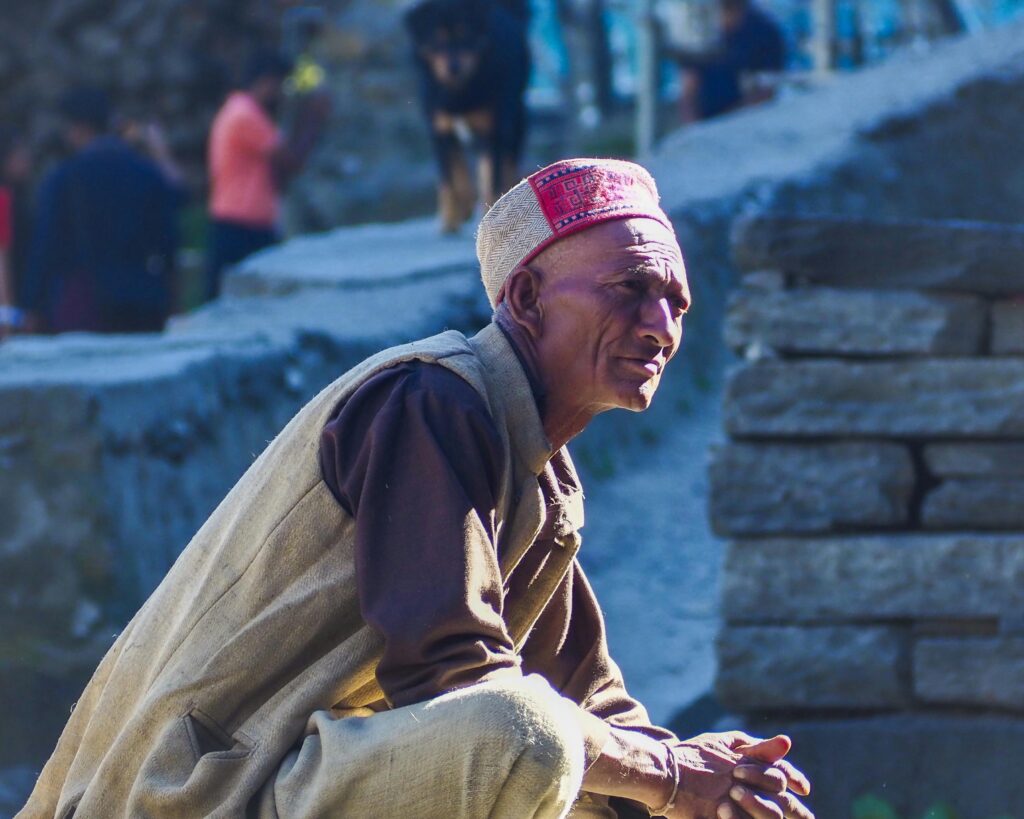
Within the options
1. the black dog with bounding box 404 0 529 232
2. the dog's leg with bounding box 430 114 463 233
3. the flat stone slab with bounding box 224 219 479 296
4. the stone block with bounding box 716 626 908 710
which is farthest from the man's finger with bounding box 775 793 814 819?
the dog's leg with bounding box 430 114 463 233

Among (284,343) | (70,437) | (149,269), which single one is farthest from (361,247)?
(70,437)

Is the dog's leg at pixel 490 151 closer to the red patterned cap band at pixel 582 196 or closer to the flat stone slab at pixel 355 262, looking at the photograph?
the flat stone slab at pixel 355 262

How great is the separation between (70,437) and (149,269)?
9.26 feet

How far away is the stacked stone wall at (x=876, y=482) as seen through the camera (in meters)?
3.86

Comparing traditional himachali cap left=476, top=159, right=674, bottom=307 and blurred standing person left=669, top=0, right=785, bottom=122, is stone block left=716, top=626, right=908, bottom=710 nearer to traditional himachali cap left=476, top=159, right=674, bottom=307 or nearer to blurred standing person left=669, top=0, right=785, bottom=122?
traditional himachali cap left=476, top=159, right=674, bottom=307

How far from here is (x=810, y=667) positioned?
396cm

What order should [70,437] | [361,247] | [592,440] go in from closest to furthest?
1. [70,437]
2. [592,440]
3. [361,247]

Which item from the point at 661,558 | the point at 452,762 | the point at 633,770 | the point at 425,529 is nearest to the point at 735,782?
the point at 633,770

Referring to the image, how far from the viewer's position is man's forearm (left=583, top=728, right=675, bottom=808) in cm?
207

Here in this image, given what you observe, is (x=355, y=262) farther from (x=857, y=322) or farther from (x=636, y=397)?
(x=636, y=397)

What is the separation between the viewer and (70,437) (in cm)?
418

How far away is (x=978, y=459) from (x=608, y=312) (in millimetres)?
1994

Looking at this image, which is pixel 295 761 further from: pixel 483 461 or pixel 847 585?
pixel 847 585

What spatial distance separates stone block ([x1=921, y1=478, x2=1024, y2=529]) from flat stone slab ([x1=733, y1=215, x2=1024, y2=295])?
1.47ft
